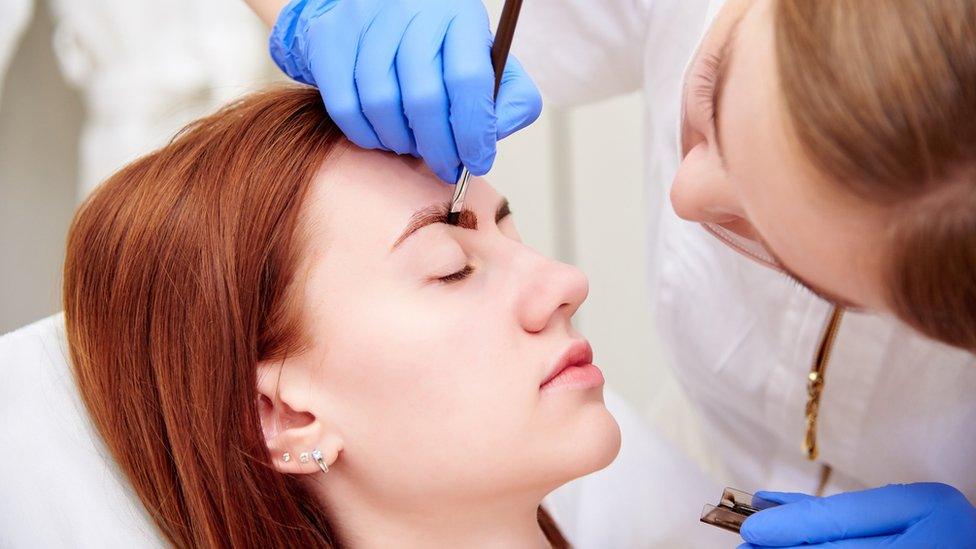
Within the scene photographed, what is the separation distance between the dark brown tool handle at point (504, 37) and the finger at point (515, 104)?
0.07 feet

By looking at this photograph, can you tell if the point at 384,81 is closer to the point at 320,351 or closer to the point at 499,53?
the point at 499,53

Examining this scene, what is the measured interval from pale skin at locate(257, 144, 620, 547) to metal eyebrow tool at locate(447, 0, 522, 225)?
0.02m

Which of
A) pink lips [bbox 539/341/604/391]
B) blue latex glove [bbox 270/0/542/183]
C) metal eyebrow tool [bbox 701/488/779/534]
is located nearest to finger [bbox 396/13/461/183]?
blue latex glove [bbox 270/0/542/183]

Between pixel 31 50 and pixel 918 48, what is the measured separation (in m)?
1.71

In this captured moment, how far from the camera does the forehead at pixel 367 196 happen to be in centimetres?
101

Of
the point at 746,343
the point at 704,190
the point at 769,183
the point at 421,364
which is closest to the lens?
the point at 769,183

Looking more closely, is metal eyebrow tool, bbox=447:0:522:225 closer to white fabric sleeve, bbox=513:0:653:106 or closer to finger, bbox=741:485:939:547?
white fabric sleeve, bbox=513:0:653:106

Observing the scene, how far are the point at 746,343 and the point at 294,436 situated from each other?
605 mm

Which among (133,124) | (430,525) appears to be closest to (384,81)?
(430,525)

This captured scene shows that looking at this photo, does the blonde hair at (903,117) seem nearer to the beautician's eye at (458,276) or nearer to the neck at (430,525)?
the beautician's eye at (458,276)

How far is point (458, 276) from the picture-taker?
1025 mm

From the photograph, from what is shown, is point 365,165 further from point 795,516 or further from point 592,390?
point 795,516

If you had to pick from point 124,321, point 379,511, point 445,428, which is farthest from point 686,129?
point 124,321

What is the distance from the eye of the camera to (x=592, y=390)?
1.04m
